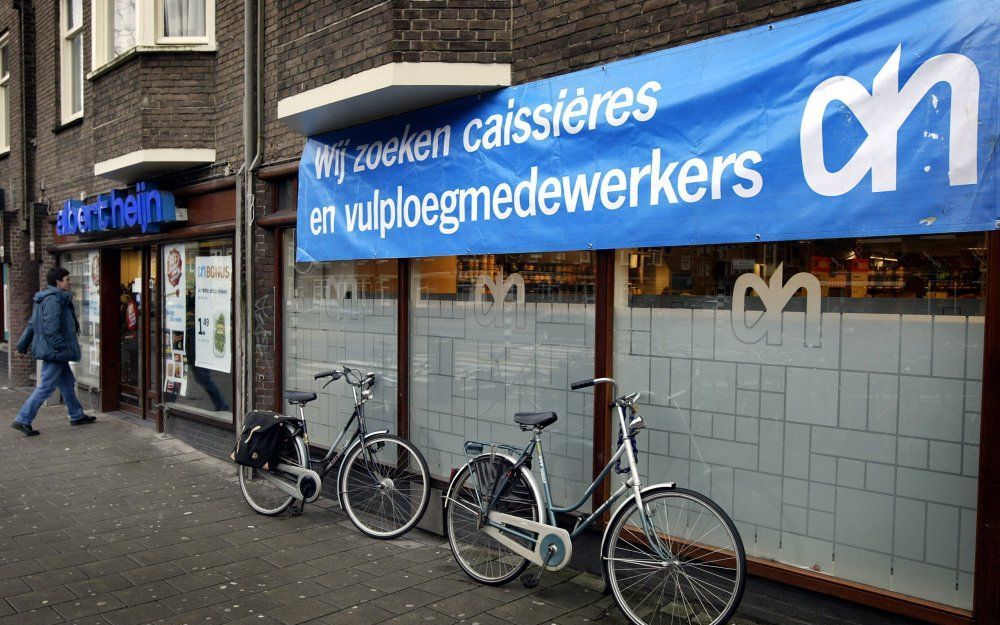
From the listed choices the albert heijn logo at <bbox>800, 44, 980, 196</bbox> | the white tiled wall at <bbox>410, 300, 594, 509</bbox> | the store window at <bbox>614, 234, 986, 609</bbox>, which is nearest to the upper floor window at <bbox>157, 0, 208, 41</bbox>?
the white tiled wall at <bbox>410, 300, 594, 509</bbox>

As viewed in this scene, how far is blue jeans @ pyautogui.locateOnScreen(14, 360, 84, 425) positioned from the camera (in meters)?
9.75

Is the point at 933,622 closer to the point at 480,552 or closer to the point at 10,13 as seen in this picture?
the point at 480,552

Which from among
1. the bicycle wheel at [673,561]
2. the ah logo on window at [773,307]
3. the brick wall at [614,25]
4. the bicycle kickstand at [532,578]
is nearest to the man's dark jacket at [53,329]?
the brick wall at [614,25]

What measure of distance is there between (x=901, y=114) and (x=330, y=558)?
451 cm

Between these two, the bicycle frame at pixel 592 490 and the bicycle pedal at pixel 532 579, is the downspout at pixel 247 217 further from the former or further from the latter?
the bicycle pedal at pixel 532 579

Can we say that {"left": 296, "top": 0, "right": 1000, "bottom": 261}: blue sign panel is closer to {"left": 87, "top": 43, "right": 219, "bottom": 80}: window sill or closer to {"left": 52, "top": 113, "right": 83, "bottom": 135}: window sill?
{"left": 87, "top": 43, "right": 219, "bottom": 80}: window sill

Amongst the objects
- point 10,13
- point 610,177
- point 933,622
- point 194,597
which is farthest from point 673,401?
point 10,13

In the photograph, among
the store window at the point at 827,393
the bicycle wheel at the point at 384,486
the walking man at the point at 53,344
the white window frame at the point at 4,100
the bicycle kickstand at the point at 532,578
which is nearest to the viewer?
the store window at the point at 827,393

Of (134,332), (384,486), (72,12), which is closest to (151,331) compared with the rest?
(134,332)

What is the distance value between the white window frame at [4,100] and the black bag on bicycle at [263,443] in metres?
11.7

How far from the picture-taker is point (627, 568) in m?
4.45

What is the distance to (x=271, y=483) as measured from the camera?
6652 mm

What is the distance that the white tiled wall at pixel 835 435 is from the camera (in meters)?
3.83

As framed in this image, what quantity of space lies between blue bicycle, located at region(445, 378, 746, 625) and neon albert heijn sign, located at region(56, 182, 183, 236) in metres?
6.09
